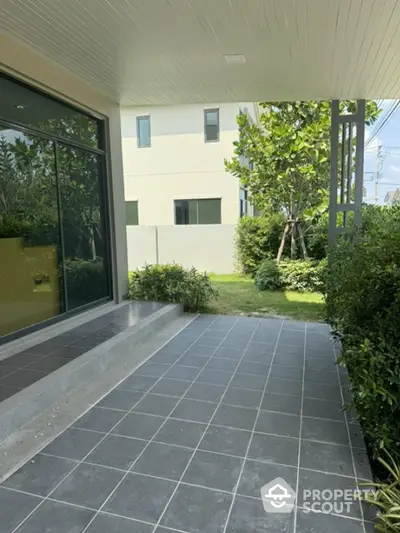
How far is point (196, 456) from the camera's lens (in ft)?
7.30

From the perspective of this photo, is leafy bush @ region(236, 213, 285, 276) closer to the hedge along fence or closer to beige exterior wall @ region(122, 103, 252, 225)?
beige exterior wall @ region(122, 103, 252, 225)

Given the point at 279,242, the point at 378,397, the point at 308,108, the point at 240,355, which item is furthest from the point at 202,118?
the point at 378,397

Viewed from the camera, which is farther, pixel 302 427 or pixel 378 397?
pixel 302 427

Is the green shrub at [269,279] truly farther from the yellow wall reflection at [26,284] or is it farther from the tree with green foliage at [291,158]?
the yellow wall reflection at [26,284]

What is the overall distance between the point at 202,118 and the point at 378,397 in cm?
943

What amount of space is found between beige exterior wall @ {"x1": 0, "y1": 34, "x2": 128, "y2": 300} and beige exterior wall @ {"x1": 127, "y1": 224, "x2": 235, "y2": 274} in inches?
175

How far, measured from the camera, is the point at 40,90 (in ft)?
13.2

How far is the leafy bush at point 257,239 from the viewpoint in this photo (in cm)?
895

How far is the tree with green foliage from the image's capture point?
738cm

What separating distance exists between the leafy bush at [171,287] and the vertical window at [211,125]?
5.35 meters

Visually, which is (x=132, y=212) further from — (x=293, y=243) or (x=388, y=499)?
(x=388, y=499)

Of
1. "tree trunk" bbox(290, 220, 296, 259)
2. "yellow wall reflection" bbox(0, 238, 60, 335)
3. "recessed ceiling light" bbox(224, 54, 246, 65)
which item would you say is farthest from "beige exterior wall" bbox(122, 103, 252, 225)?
"yellow wall reflection" bbox(0, 238, 60, 335)

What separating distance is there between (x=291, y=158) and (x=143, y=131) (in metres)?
4.81

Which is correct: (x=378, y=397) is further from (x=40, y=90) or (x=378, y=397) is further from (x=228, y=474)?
(x=40, y=90)
